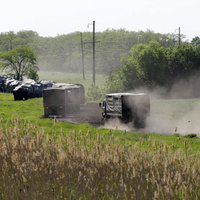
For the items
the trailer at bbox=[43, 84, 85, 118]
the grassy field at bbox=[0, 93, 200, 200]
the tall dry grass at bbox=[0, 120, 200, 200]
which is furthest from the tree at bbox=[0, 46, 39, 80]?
the tall dry grass at bbox=[0, 120, 200, 200]

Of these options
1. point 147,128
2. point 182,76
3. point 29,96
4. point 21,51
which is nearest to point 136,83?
point 182,76

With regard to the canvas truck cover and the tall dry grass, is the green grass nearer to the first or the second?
the tall dry grass

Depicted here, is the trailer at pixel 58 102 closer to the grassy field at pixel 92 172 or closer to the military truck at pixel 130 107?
the military truck at pixel 130 107

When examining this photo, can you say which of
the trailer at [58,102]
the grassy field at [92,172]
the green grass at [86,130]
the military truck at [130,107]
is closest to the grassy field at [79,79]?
the green grass at [86,130]

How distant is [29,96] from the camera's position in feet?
264

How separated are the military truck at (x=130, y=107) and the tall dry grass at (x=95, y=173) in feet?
87.2

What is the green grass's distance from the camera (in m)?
21.2

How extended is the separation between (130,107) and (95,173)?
1137 inches

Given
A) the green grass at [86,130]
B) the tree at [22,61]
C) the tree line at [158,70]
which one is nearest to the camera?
the green grass at [86,130]

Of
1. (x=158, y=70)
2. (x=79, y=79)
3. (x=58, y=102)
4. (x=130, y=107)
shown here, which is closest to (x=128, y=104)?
(x=130, y=107)

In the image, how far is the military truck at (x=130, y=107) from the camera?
42.3 meters

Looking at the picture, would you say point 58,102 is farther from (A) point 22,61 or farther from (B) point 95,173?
(A) point 22,61

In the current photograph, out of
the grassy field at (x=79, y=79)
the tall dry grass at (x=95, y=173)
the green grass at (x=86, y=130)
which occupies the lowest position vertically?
the grassy field at (x=79, y=79)

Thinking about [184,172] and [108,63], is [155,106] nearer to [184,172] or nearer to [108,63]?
[184,172]
